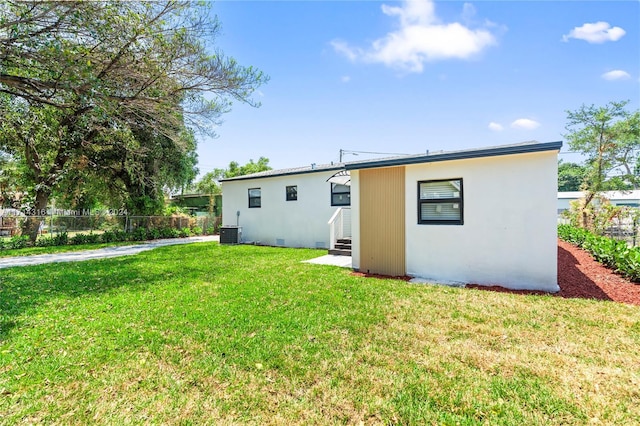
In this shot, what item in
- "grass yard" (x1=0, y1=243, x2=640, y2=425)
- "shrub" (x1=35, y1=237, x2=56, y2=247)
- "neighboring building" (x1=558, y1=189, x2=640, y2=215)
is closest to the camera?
"grass yard" (x1=0, y1=243, x2=640, y2=425)

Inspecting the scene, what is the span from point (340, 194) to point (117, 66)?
8.17 meters

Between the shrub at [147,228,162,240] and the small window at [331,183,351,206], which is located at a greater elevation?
the small window at [331,183,351,206]

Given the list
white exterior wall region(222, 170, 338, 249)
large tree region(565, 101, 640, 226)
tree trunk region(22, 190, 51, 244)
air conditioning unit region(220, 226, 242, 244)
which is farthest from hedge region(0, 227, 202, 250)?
large tree region(565, 101, 640, 226)

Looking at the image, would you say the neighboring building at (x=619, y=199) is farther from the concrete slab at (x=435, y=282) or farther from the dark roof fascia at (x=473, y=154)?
the concrete slab at (x=435, y=282)

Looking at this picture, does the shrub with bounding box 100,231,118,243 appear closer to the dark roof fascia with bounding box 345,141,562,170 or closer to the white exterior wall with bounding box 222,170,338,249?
the white exterior wall with bounding box 222,170,338,249

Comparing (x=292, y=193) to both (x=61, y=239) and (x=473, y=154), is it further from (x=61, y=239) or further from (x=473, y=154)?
(x=61, y=239)

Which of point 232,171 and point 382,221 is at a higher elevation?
point 232,171

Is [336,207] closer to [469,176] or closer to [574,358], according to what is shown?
[469,176]

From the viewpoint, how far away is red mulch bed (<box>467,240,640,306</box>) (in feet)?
17.3

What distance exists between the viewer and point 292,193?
13.5 meters

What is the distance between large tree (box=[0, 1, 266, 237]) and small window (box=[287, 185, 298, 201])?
457cm

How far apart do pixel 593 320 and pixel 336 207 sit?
348 inches

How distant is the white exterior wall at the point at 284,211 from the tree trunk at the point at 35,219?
774cm

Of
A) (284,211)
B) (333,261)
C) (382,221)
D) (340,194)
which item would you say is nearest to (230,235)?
(284,211)
